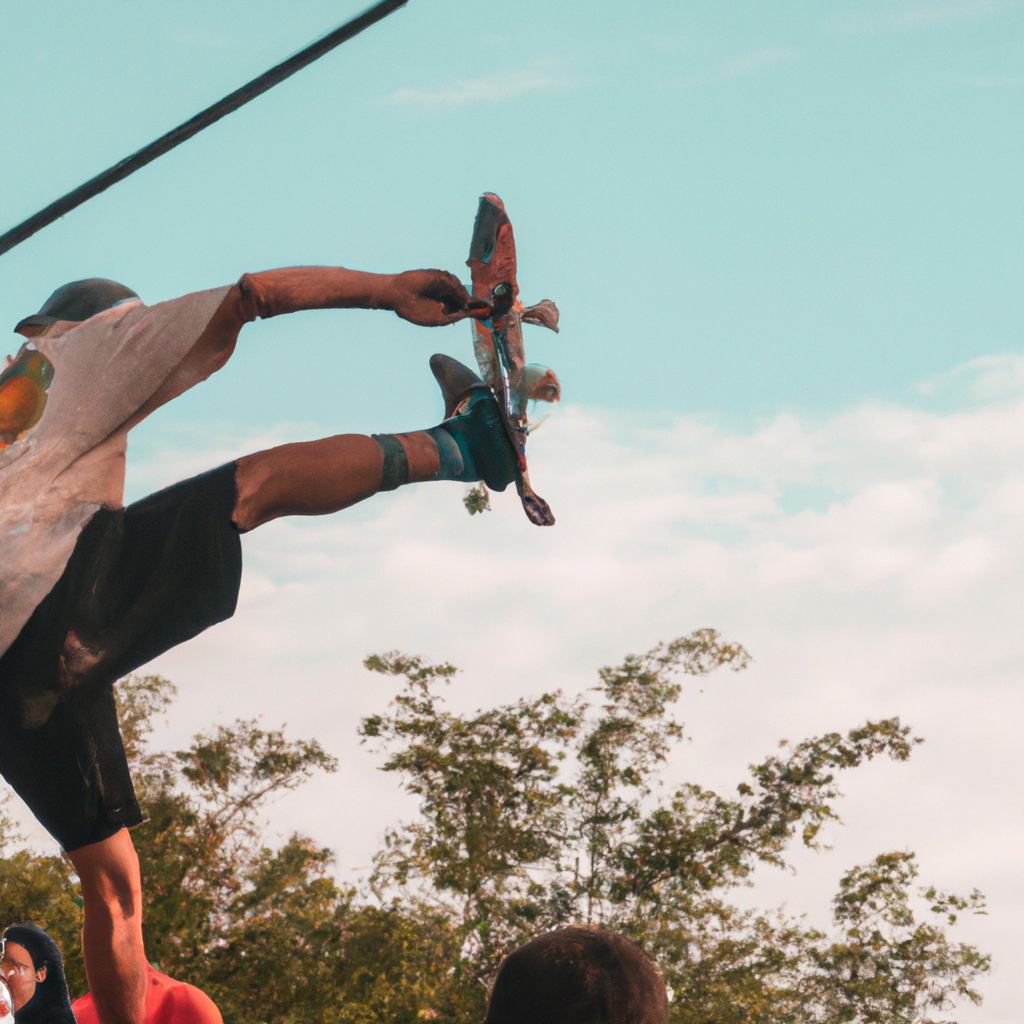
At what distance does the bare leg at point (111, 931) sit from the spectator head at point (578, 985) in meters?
1.42

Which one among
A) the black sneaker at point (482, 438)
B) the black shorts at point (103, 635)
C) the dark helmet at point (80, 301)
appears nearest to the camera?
the black shorts at point (103, 635)

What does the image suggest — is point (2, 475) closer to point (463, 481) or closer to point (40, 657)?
point (40, 657)

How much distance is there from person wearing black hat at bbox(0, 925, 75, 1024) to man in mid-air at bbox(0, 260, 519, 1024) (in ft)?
1.85

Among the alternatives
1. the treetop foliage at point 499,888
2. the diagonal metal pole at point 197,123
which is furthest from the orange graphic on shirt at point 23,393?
the treetop foliage at point 499,888

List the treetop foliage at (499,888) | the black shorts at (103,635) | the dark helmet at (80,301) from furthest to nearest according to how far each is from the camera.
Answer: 1. the treetop foliage at (499,888)
2. the dark helmet at (80,301)
3. the black shorts at (103,635)

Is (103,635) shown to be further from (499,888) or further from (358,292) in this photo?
(499,888)

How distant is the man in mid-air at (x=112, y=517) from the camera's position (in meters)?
2.79

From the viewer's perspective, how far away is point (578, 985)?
160cm

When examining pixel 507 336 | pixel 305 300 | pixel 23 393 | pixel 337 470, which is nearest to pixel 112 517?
pixel 23 393

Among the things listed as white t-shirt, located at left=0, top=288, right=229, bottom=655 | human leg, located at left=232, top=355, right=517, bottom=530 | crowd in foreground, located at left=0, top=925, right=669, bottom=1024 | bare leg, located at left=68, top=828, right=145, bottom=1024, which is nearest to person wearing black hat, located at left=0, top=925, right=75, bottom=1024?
bare leg, located at left=68, top=828, right=145, bottom=1024

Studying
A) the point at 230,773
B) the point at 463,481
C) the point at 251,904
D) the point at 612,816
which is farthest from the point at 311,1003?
the point at 463,481

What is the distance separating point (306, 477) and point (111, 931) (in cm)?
107

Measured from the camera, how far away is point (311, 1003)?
12.2 meters

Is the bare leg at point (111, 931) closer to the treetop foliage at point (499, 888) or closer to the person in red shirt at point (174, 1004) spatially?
the person in red shirt at point (174, 1004)
